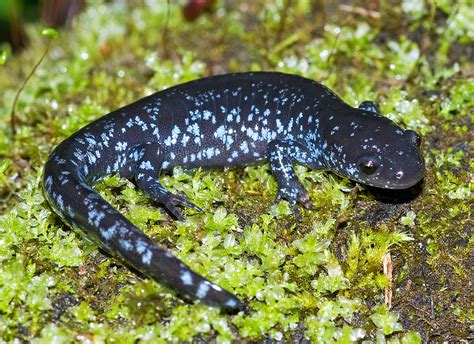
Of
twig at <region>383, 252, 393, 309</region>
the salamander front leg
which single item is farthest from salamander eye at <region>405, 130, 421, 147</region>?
twig at <region>383, 252, 393, 309</region>

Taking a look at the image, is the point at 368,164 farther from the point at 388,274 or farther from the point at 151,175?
the point at 151,175

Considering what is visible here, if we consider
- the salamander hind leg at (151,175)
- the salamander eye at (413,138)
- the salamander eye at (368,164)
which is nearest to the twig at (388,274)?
the salamander eye at (368,164)

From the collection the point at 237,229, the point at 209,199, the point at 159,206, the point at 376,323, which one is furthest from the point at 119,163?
the point at 376,323

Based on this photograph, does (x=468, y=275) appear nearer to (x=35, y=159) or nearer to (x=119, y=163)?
(x=119, y=163)

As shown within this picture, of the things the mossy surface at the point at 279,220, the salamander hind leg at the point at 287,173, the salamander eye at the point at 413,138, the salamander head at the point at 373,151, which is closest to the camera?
the mossy surface at the point at 279,220

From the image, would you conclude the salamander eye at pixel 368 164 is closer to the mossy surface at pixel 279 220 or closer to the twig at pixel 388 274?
the mossy surface at pixel 279 220

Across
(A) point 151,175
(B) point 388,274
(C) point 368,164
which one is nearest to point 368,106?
(C) point 368,164
